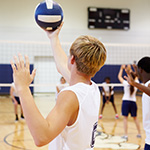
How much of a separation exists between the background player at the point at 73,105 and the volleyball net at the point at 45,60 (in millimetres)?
11637

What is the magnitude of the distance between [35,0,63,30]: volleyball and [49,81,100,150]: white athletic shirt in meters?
0.84

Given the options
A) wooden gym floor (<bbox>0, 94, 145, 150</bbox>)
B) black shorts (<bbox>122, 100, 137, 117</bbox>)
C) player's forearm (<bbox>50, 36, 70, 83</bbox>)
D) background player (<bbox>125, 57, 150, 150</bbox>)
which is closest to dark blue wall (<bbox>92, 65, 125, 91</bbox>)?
wooden gym floor (<bbox>0, 94, 145, 150</bbox>)

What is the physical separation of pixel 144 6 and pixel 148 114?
45.3ft

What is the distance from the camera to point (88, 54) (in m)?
1.34

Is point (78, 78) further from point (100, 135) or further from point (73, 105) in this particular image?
point (100, 135)

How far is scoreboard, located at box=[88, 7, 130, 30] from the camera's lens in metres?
14.5

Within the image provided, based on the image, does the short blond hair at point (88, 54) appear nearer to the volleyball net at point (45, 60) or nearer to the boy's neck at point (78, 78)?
the boy's neck at point (78, 78)

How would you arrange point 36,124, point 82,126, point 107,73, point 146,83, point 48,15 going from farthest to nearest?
point 107,73 → point 146,83 → point 48,15 → point 82,126 → point 36,124

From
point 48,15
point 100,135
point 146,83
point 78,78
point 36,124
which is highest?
point 48,15

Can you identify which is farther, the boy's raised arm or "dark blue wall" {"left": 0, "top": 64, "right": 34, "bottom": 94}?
"dark blue wall" {"left": 0, "top": 64, "right": 34, "bottom": 94}

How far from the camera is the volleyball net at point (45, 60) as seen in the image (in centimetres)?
1346

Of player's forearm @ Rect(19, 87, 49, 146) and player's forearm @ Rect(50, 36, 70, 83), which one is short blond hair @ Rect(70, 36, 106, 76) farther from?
player's forearm @ Rect(50, 36, 70, 83)

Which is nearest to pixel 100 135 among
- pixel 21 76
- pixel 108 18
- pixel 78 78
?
pixel 78 78

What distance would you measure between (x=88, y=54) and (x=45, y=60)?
13202 mm
